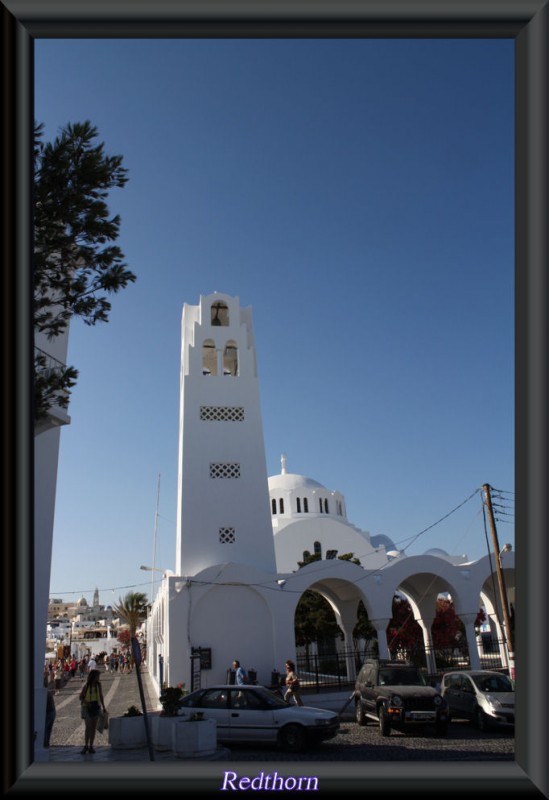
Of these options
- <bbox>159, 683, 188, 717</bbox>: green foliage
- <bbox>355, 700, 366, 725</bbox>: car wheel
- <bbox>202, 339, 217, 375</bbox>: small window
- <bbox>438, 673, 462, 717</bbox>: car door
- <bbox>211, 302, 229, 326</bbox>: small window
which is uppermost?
<bbox>211, 302, 229, 326</bbox>: small window

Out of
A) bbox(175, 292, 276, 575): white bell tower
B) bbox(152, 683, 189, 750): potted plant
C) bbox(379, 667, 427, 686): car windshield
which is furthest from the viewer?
bbox(175, 292, 276, 575): white bell tower

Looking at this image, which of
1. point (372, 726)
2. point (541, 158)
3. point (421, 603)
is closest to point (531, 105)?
point (541, 158)

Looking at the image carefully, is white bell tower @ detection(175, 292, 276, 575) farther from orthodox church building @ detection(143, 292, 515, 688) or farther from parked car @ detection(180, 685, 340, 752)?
parked car @ detection(180, 685, 340, 752)

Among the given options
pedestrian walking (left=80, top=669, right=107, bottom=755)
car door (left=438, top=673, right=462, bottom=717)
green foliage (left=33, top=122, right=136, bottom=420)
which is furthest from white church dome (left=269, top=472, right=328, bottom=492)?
green foliage (left=33, top=122, right=136, bottom=420)

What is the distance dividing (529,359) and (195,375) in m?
17.6

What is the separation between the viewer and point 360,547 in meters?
37.8

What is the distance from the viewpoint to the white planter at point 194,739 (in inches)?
332

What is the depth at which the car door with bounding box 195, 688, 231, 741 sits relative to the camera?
9.52 meters

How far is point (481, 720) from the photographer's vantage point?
10.9m

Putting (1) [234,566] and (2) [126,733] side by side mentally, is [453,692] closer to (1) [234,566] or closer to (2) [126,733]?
(2) [126,733]

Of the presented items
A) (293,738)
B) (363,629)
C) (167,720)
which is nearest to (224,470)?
(167,720)

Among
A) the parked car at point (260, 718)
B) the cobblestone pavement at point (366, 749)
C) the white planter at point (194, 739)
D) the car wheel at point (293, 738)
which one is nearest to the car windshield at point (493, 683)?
the cobblestone pavement at point (366, 749)

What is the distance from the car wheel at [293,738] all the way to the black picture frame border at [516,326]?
6.70 meters

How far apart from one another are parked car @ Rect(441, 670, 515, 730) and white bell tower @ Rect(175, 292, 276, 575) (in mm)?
7547
